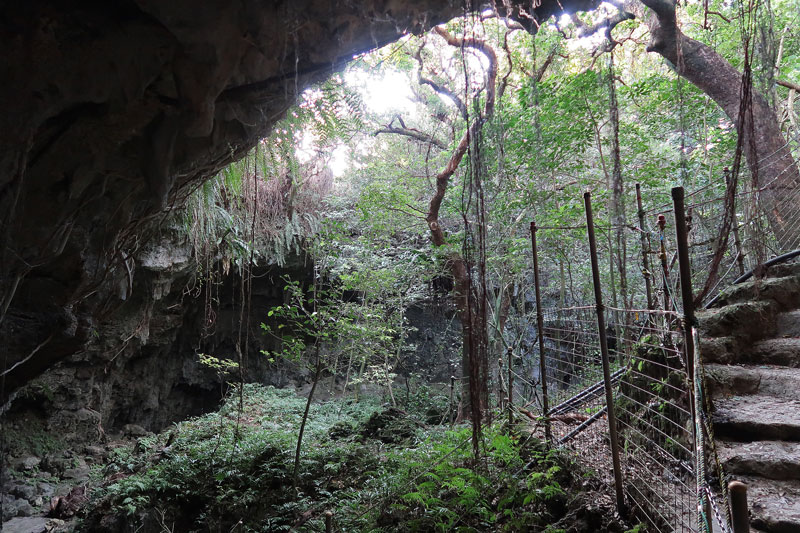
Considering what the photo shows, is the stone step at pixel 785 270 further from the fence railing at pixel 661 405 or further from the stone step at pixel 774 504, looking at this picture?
the stone step at pixel 774 504

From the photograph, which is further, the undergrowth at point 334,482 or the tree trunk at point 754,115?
the tree trunk at point 754,115

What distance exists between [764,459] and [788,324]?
6.94 ft

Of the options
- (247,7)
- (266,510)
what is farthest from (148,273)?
(247,7)

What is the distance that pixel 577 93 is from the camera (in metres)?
6.34

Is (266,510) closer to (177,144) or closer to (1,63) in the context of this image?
(177,144)

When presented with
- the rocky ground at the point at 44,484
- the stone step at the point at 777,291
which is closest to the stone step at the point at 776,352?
the stone step at the point at 777,291

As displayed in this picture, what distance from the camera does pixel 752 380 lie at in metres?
3.35

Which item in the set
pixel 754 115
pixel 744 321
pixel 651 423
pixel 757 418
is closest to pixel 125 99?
pixel 651 423

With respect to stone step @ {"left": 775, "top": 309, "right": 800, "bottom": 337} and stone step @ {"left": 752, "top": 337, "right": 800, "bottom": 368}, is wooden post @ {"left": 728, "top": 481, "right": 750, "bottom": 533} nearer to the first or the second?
stone step @ {"left": 752, "top": 337, "right": 800, "bottom": 368}

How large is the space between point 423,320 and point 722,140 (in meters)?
9.20

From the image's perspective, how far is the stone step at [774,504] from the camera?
6.64 feet

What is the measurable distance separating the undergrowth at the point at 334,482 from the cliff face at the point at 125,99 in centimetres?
245

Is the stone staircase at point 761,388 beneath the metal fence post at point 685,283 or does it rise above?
beneath

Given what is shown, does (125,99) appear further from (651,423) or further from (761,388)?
(761,388)
